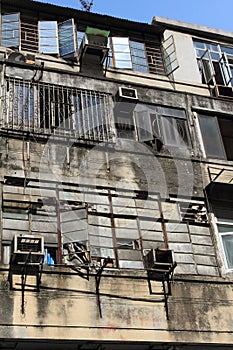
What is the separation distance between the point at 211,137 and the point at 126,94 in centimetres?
247

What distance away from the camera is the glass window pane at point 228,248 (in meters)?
11.4

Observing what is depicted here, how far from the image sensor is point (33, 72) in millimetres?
12516

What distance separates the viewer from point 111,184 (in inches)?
444

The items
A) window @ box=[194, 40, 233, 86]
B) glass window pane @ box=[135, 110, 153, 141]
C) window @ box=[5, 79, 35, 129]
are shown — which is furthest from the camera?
window @ box=[194, 40, 233, 86]

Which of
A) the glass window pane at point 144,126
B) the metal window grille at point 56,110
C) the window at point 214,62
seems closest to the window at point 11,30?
the metal window grille at point 56,110

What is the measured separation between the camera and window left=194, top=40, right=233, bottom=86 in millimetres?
15211

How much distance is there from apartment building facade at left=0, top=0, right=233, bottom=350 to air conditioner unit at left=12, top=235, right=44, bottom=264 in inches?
0.9

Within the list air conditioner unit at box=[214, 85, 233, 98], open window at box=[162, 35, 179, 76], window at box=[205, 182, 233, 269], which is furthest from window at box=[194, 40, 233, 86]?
window at box=[205, 182, 233, 269]

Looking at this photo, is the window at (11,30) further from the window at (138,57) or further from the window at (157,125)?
the window at (157,125)

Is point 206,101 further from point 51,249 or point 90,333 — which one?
point 90,333

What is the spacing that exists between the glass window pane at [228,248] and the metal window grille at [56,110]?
139 inches

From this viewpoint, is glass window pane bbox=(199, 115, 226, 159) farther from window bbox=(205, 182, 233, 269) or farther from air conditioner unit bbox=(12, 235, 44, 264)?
air conditioner unit bbox=(12, 235, 44, 264)

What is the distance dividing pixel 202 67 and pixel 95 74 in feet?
11.7

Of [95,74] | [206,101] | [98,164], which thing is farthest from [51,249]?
→ [206,101]
